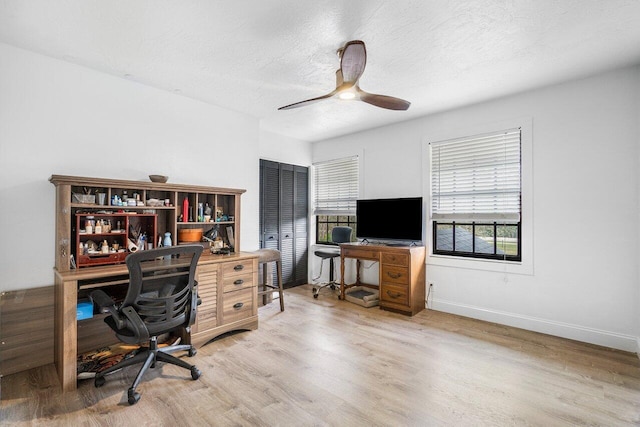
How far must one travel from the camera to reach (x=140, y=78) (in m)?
3.09

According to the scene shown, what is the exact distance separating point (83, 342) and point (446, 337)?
11.6 ft

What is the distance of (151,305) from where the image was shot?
2.28 metres

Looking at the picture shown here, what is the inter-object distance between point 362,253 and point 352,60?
2.79 metres

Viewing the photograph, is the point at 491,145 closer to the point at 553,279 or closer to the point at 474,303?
the point at 553,279

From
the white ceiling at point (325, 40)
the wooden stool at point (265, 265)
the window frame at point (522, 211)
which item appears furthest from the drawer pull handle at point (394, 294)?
the white ceiling at point (325, 40)

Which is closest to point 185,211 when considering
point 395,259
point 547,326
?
point 395,259

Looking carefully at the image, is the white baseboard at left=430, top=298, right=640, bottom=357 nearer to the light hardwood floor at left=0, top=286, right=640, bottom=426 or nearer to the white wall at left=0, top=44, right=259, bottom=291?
the light hardwood floor at left=0, top=286, right=640, bottom=426

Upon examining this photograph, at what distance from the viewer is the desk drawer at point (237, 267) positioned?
3173mm

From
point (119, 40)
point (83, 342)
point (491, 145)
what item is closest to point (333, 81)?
point (119, 40)

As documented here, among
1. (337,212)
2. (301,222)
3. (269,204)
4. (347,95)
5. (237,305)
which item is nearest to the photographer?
(347,95)

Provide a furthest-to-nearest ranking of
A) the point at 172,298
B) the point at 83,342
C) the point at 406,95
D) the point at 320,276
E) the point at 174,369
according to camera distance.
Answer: the point at 320,276
the point at 406,95
the point at 83,342
the point at 174,369
the point at 172,298

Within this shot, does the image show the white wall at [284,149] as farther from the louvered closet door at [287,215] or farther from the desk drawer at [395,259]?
the desk drawer at [395,259]

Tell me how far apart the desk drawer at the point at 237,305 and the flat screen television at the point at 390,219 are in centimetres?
203

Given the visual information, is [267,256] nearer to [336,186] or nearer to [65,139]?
[336,186]
